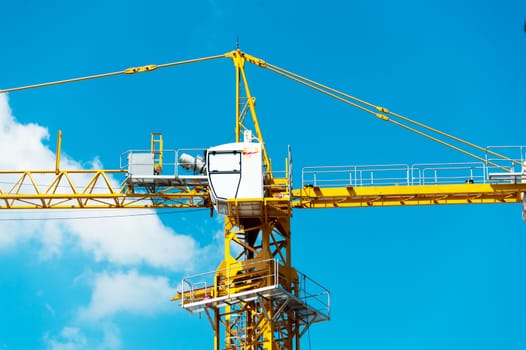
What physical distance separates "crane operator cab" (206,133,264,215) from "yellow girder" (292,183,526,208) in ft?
9.11

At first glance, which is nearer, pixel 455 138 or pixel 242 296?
pixel 242 296

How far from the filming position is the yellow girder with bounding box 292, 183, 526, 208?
57.2 m

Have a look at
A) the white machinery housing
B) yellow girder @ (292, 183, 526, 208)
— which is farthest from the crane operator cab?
yellow girder @ (292, 183, 526, 208)

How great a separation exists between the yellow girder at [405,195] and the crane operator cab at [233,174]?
109 inches

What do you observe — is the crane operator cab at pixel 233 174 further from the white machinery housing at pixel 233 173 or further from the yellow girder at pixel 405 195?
the yellow girder at pixel 405 195

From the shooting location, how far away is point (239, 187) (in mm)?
56250

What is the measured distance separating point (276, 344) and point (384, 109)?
15023 mm

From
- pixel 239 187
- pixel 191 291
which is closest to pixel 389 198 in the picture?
pixel 239 187

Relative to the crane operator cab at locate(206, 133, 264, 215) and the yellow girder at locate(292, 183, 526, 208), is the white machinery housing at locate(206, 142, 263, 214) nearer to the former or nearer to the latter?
the crane operator cab at locate(206, 133, 264, 215)

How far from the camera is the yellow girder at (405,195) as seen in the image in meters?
57.2

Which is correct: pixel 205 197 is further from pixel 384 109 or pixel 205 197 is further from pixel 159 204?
pixel 384 109

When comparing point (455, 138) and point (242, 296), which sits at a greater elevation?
point (455, 138)

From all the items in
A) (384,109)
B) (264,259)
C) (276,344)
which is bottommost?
(276,344)

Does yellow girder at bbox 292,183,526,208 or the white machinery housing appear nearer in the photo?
the white machinery housing
